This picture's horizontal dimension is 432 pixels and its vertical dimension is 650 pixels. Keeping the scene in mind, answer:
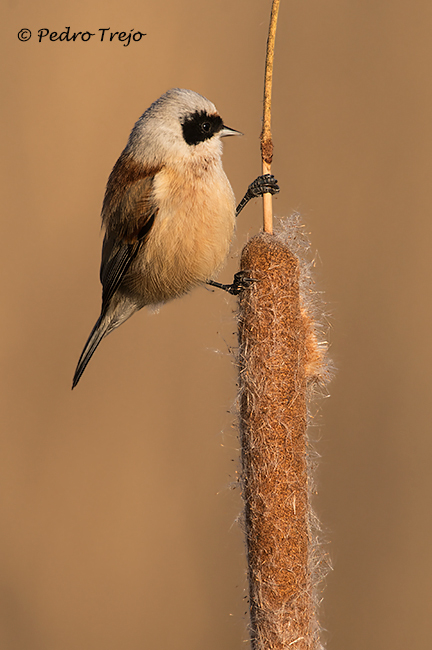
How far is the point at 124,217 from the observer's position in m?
2.13

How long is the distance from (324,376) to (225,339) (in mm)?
278

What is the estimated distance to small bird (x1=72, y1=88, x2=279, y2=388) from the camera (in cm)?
195

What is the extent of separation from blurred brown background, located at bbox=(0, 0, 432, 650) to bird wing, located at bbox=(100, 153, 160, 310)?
70 centimetres

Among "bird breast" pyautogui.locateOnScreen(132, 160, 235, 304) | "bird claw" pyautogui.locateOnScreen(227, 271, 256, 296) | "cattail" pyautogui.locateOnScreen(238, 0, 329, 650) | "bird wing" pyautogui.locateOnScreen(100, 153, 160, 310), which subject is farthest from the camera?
"bird wing" pyautogui.locateOnScreen(100, 153, 160, 310)

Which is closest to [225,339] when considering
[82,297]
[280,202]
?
[280,202]

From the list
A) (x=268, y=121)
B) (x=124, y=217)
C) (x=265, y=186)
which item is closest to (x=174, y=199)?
(x=124, y=217)

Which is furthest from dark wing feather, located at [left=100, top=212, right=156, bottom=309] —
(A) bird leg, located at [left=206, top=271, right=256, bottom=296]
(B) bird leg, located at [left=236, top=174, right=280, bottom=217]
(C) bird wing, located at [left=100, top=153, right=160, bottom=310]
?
(A) bird leg, located at [left=206, top=271, right=256, bottom=296]

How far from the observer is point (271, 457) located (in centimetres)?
131

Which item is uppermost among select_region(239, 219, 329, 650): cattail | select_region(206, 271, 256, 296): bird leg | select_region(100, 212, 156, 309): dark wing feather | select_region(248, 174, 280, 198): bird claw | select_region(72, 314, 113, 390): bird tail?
select_region(248, 174, 280, 198): bird claw

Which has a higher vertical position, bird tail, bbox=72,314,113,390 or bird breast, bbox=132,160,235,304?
bird breast, bbox=132,160,235,304

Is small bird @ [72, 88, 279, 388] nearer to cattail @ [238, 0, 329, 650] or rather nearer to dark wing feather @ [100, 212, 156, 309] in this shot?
dark wing feather @ [100, 212, 156, 309]

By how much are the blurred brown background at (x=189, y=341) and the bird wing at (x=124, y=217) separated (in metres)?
0.70

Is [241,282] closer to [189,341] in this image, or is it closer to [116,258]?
[116,258]

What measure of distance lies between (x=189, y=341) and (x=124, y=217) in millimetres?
1052
